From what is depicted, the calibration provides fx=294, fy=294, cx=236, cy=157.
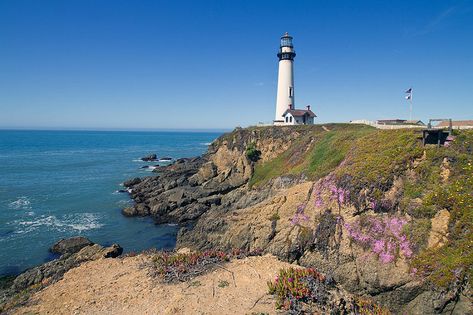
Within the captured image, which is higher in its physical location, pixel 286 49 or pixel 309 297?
pixel 286 49

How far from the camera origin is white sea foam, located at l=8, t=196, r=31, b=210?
37.8 meters

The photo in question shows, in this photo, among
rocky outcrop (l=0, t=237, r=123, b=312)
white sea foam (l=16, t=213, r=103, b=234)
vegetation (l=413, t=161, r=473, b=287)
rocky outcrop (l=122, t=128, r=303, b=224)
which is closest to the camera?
vegetation (l=413, t=161, r=473, b=287)

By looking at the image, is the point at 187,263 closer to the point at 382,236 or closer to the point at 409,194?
the point at 382,236

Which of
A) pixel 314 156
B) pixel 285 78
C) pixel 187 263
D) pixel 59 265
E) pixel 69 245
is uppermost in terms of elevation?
pixel 285 78

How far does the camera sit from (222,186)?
41000 mm

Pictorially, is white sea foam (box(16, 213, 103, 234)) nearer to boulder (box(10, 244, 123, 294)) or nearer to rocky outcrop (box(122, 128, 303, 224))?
rocky outcrop (box(122, 128, 303, 224))

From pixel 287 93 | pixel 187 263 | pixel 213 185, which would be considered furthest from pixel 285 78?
pixel 187 263

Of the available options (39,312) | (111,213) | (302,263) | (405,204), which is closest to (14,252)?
(111,213)

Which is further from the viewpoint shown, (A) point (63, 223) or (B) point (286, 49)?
(B) point (286, 49)

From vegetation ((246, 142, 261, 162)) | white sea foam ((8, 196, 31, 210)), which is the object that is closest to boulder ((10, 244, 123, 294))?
white sea foam ((8, 196, 31, 210))

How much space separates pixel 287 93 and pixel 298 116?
5629 millimetres

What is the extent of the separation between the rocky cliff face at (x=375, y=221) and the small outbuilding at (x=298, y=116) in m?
18.7

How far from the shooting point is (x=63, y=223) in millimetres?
32906

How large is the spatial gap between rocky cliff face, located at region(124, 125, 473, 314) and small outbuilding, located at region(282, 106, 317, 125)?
1874 centimetres
